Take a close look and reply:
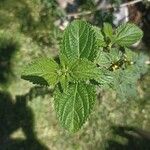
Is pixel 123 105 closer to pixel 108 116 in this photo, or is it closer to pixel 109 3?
pixel 108 116

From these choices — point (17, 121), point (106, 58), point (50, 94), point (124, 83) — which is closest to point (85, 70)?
point (106, 58)

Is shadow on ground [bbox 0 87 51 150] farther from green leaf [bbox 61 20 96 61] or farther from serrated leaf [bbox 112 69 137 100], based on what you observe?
green leaf [bbox 61 20 96 61]

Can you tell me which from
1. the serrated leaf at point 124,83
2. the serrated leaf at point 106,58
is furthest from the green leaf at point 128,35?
the serrated leaf at point 124,83

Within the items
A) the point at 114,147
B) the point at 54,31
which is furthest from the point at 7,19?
the point at 114,147

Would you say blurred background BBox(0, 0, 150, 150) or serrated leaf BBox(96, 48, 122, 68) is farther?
blurred background BBox(0, 0, 150, 150)

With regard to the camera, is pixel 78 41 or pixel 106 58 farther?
pixel 106 58

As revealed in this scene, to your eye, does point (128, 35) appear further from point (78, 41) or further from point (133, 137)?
point (133, 137)

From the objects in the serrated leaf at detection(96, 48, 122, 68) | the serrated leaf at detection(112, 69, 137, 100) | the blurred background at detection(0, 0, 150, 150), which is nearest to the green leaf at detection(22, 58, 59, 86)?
the serrated leaf at detection(96, 48, 122, 68)
